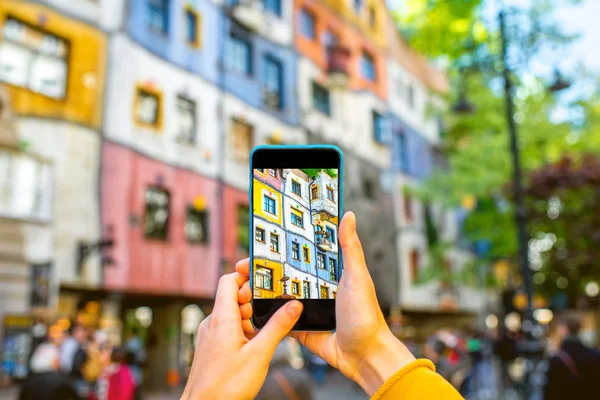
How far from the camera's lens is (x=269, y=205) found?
1.77 metres

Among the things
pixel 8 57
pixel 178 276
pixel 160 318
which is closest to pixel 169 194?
pixel 178 276

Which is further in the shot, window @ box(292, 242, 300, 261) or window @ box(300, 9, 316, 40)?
window @ box(300, 9, 316, 40)

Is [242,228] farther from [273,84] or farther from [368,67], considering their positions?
[368,67]

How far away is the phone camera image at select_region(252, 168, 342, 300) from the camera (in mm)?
1711

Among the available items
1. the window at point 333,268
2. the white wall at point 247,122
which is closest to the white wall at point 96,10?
the white wall at point 247,122

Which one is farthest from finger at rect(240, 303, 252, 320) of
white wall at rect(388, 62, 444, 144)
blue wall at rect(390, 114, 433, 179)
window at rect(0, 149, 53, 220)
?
white wall at rect(388, 62, 444, 144)

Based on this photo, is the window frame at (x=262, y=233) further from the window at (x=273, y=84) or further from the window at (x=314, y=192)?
the window at (x=273, y=84)

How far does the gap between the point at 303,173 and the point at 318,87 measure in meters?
19.5

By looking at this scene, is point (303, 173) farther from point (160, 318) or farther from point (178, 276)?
point (160, 318)

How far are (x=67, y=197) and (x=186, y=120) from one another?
14.4ft

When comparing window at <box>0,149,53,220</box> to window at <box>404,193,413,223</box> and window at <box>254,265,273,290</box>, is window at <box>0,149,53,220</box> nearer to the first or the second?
window at <box>254,265,273,290</box>

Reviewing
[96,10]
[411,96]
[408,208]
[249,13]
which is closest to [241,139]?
[249,13]

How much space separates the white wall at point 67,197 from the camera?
38.5 feet

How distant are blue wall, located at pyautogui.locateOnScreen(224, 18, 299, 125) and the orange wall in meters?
1.07
